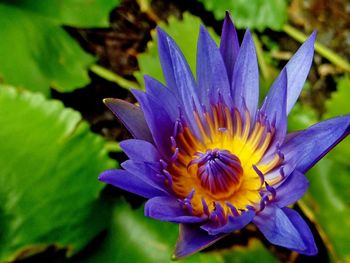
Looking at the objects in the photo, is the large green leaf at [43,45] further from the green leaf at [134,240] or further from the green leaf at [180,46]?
the green leaf at [134,240]

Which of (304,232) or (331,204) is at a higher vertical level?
(304,232)

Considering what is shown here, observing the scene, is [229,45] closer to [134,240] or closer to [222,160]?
[222,160]

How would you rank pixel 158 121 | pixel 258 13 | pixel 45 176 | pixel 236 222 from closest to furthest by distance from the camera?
pixel 236 222, pixel 158 121, pixel 45 176, pixel 258 13

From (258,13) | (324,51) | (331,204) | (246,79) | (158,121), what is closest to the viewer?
(158,121)

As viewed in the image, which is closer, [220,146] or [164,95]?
[164,95]

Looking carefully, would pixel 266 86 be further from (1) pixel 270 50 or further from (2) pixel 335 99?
(1) pixel 270 50

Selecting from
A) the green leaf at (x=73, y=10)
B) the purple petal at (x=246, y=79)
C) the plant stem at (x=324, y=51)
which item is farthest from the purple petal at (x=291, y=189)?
the plant stem at (x=324, y=51)

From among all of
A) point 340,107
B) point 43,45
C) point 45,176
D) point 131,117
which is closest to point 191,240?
point 131,117
